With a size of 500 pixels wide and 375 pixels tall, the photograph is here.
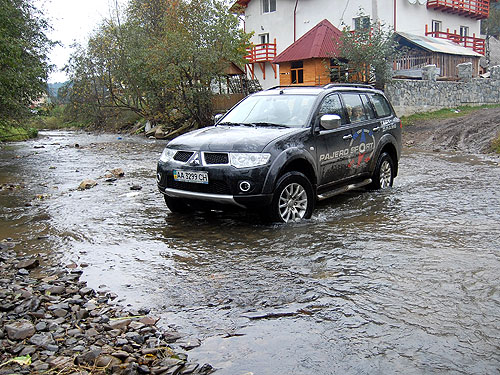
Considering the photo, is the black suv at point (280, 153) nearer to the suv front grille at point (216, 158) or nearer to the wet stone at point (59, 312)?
the suv front grille at point (216, 158)

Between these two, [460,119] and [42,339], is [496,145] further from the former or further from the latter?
[42,339]

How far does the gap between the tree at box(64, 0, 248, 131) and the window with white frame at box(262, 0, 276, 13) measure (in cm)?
1043

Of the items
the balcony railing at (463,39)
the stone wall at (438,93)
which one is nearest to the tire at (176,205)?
the stone wall at (438,93)

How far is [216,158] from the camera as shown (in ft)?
22.4

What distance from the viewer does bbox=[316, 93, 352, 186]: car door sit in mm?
7621

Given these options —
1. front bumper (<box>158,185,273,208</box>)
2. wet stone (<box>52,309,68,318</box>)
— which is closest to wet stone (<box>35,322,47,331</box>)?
wet stone (<box>52,309,68,318</box>)

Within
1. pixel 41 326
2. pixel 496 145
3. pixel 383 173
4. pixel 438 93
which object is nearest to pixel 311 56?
pixel 438 93

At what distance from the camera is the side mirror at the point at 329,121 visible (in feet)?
24.4

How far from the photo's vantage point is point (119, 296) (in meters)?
4.71

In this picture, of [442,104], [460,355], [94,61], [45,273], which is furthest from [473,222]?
[94,61]

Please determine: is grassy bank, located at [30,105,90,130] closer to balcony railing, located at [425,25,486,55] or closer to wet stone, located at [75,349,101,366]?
balcony railing, located at [425,25,486,55]

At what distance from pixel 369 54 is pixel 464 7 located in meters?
20.6

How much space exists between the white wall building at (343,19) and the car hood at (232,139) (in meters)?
29.1

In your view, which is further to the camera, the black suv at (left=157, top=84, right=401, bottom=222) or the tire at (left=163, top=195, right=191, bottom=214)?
the tire at (left=163, top=195, right=191, bottom=214)
